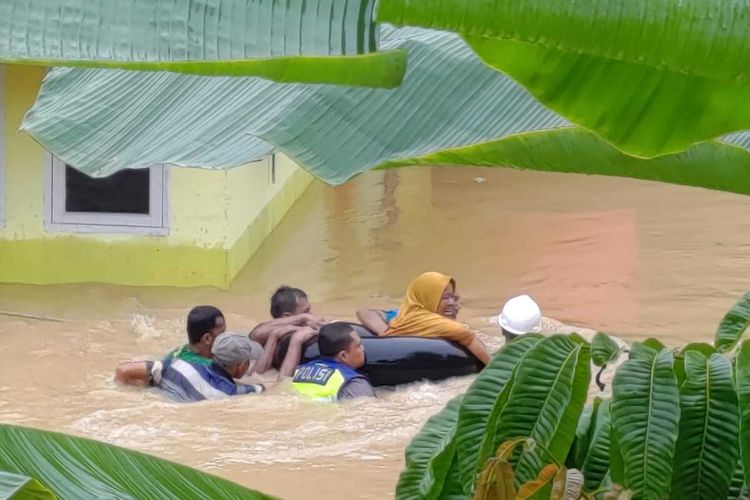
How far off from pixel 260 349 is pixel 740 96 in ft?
23.2

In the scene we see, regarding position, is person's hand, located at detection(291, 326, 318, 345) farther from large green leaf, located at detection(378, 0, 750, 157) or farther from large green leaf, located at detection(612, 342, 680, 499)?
large green leaf, located at detection(378, 0, 750, 157)

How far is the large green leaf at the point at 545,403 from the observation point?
2020 millimetres

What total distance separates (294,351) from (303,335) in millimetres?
120

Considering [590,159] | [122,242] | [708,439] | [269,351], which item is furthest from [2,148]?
[590,159]

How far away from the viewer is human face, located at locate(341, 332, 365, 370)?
7.75m

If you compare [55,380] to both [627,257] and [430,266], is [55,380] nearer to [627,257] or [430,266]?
[430,266]

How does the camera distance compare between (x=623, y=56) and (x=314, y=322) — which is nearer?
(x=623, y=56)

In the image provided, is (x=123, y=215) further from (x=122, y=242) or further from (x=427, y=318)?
(x=427, y=318)

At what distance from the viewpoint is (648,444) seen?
1939 mm

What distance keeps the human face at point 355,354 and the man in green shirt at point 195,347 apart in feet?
2.76

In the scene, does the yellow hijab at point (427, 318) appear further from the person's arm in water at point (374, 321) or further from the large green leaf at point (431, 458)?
the large green leaf at point (431, 458)

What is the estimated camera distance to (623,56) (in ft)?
3.43

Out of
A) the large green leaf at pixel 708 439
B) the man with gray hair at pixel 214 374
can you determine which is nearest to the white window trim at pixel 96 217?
the man with gray hair at pixel 214 374

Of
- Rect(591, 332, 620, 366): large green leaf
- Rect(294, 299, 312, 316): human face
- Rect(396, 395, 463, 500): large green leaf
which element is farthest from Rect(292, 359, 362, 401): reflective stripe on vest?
Rect(591, 332, 620, 366): large green leaf
